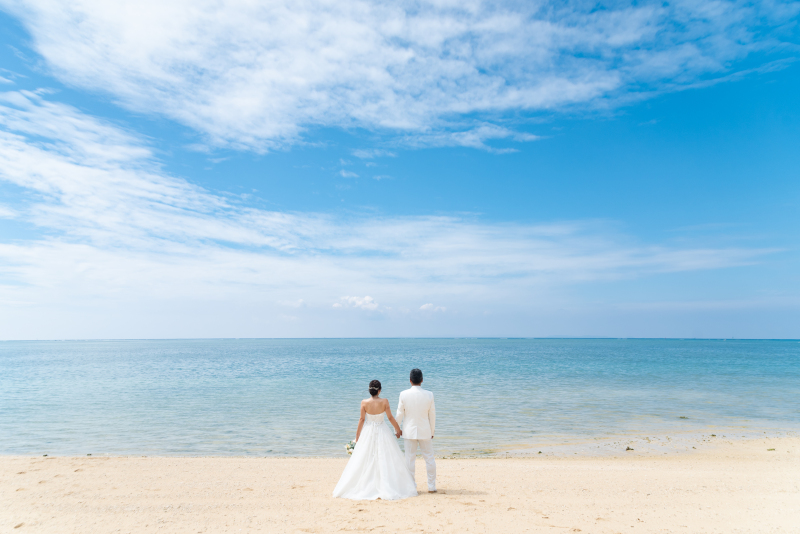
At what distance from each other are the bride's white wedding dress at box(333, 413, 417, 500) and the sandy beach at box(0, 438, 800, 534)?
32 cm

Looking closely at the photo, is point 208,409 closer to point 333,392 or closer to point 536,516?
point 333,392

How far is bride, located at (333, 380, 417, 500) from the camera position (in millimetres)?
8320

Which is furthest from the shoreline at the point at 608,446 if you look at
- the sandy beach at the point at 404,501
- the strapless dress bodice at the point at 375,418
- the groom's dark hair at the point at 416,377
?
the groom's dark hair at the point at 416,377

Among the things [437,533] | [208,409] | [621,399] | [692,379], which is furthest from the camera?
[692,379]

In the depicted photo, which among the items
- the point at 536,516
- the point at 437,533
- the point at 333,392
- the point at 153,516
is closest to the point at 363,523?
the point at 437,533

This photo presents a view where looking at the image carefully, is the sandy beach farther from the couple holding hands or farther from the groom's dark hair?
the groom's dark hair

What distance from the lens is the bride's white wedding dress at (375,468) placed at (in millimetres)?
8320

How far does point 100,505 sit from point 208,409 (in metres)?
16.4

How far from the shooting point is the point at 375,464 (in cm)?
847

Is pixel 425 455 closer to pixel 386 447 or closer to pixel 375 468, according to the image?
pixel 386 447

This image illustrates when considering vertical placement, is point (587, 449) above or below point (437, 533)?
below

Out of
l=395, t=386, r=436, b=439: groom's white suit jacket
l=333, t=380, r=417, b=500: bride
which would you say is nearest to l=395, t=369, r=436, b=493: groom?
l=395, t=386, r=436, b=439: groom's white suit jacket

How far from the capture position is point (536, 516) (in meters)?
7.48

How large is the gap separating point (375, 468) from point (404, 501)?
80 cm
